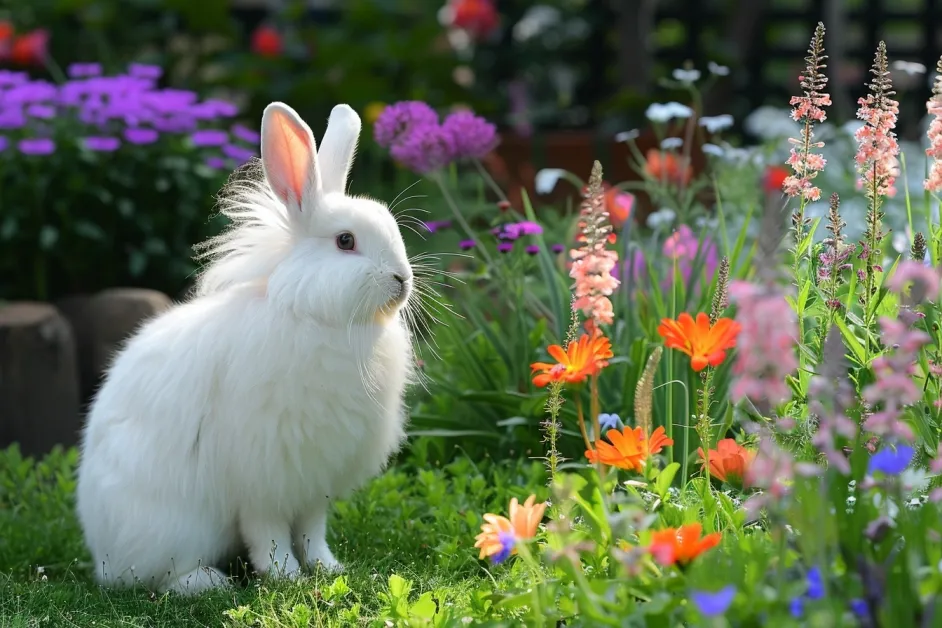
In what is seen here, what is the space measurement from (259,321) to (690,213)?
203 cm

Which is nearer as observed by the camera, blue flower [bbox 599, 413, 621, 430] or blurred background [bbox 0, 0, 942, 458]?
blue flower [bbox 599, 413, 621, 430]

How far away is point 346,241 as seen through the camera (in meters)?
2.65

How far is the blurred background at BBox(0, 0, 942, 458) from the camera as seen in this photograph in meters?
4.88

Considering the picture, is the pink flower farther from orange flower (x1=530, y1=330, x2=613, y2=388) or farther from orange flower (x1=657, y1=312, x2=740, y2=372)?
orange flower (x1=530, y1=330, x2=613, y2=388)

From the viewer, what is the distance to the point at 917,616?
1737 mm

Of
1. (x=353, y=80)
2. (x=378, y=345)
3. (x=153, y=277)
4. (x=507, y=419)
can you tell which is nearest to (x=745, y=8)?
(x=353, y=80)

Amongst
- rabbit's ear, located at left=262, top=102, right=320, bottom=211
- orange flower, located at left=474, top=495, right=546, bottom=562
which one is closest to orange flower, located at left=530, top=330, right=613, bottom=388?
orange flower, located at left=474, top=495, right=546, bottom=562

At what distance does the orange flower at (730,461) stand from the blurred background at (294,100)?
1.61m

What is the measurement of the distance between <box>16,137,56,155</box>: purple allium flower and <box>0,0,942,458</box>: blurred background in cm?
1

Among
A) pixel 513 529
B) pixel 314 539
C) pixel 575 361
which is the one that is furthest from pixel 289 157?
pixel 513 529

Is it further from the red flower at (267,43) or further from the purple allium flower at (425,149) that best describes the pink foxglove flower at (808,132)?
the red flower at (267,43)

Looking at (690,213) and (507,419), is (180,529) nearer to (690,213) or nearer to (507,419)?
(507,419)

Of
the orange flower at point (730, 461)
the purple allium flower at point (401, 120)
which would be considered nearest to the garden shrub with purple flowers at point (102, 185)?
the purple allium flower at point (401, 120)

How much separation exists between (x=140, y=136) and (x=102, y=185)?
296 millimetres
